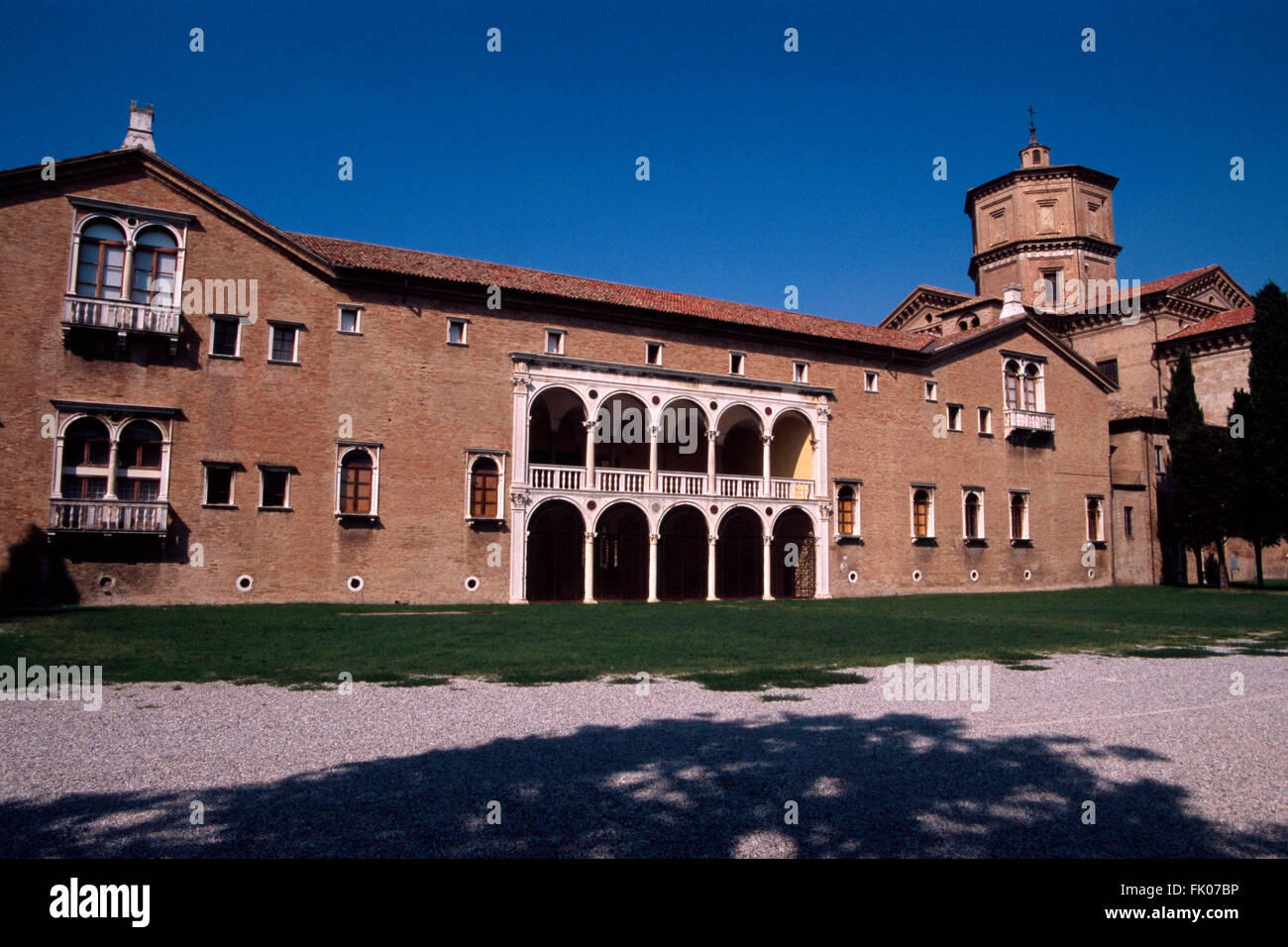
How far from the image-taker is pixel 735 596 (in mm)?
31656

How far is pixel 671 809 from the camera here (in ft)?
16.8

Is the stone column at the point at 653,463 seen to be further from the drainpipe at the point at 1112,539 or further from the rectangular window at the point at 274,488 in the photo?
the drainpipe at the point at 1112,539

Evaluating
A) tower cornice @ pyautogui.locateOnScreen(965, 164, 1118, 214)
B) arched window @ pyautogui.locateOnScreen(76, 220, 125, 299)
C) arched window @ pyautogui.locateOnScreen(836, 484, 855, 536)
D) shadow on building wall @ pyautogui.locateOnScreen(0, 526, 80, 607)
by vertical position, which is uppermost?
tower cornice @ pyautogui.locateOnScreen(965, 164, 1118, 214)

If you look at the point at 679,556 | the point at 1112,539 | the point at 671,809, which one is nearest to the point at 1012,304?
the point at 1112,539

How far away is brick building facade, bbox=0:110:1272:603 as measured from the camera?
2170 centimetres

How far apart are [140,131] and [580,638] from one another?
70.6 feet

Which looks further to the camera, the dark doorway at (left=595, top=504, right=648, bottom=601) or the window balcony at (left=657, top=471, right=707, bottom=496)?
the window balcony at (left=657, top=471, right=707, bottom=496)

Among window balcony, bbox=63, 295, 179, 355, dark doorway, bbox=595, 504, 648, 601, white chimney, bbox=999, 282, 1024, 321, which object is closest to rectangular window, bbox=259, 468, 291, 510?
window balcony, bbox=63, 295, 179, 355

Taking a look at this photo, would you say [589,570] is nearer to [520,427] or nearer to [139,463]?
[520,427]

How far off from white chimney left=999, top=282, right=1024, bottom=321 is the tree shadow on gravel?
35.9 meters

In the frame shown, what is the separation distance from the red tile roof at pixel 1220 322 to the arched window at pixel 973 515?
790 inches

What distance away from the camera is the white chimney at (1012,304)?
3811 cm

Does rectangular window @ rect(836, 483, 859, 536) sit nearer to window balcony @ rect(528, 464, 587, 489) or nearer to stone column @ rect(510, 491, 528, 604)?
window balcony @ rect(528, 464, 587, 489)
